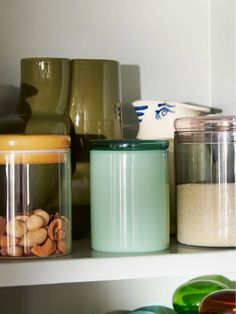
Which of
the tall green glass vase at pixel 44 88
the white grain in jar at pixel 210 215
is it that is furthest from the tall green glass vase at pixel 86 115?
the white grain in jar at pixel 210 215

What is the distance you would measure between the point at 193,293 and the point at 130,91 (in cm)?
30

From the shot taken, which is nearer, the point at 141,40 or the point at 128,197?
the point at 128,197

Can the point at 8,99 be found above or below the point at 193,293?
above

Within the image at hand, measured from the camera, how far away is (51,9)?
Result: 0.85 m

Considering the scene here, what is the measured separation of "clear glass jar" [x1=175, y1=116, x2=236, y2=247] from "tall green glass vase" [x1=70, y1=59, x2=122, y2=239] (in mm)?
93

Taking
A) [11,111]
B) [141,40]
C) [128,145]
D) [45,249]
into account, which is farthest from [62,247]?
[141,40]

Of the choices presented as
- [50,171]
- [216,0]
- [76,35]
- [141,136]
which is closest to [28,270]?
[50,171]

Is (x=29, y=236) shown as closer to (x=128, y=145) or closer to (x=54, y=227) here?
(x=54, y=227)

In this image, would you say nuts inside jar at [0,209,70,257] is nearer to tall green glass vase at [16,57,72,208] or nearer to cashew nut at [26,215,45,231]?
cashew nut at [26,215,45,231]

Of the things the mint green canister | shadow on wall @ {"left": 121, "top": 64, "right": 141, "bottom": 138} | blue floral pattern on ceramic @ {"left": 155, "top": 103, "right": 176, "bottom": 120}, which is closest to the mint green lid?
the mint green canister

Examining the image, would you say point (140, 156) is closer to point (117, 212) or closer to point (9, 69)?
point (117, 212)

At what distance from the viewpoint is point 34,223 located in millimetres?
639

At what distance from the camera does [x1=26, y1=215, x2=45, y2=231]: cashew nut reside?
0.64m

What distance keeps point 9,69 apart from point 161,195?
291mm
